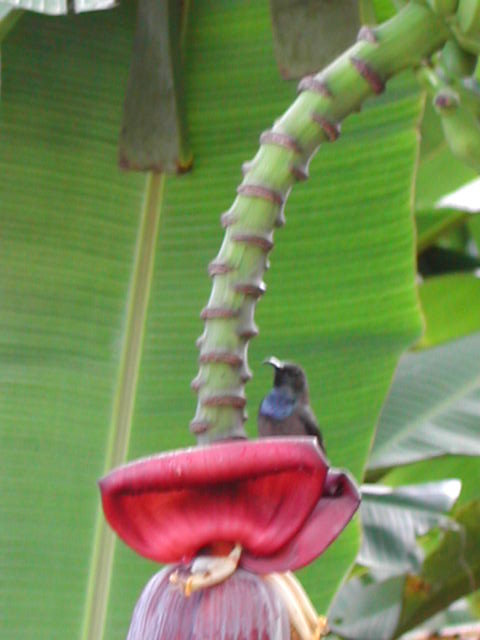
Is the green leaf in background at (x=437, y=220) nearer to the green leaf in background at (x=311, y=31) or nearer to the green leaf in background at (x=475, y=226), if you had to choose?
the green leaf in background at (x=475, y=226)

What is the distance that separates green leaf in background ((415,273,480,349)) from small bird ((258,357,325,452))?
37.4 inches

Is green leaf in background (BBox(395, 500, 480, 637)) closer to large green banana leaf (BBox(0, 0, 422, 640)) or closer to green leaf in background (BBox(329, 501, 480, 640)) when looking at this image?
green leaf in background (BBox(329, 501, 480, 640))

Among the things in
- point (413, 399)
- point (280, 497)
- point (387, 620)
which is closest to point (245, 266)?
point (280, 497)

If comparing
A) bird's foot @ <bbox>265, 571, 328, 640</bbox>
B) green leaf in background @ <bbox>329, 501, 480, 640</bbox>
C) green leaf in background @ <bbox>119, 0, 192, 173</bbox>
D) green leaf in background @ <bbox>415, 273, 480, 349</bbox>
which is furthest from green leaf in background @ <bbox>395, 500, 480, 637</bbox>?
bird's foot @ <bbox>265, 571, 328, 640</bbox>

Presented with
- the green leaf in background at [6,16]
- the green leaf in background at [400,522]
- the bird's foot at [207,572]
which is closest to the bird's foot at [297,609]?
the bird's foot at [207,572]

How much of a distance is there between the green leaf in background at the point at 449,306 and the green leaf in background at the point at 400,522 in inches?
10.1

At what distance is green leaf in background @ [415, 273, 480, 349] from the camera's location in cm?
141

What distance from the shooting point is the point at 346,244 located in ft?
3.06

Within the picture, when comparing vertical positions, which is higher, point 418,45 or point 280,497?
point 418,45

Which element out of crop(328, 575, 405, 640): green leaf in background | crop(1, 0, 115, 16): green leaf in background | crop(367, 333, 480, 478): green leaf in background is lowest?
crop(328, 575, 405, 640): green leaf in background

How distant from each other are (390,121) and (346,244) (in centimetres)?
11

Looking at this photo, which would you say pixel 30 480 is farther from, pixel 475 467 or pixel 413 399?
pixel 475 467

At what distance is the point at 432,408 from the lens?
51.2 inches

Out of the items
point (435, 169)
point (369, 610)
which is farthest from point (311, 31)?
point (369, 610)
